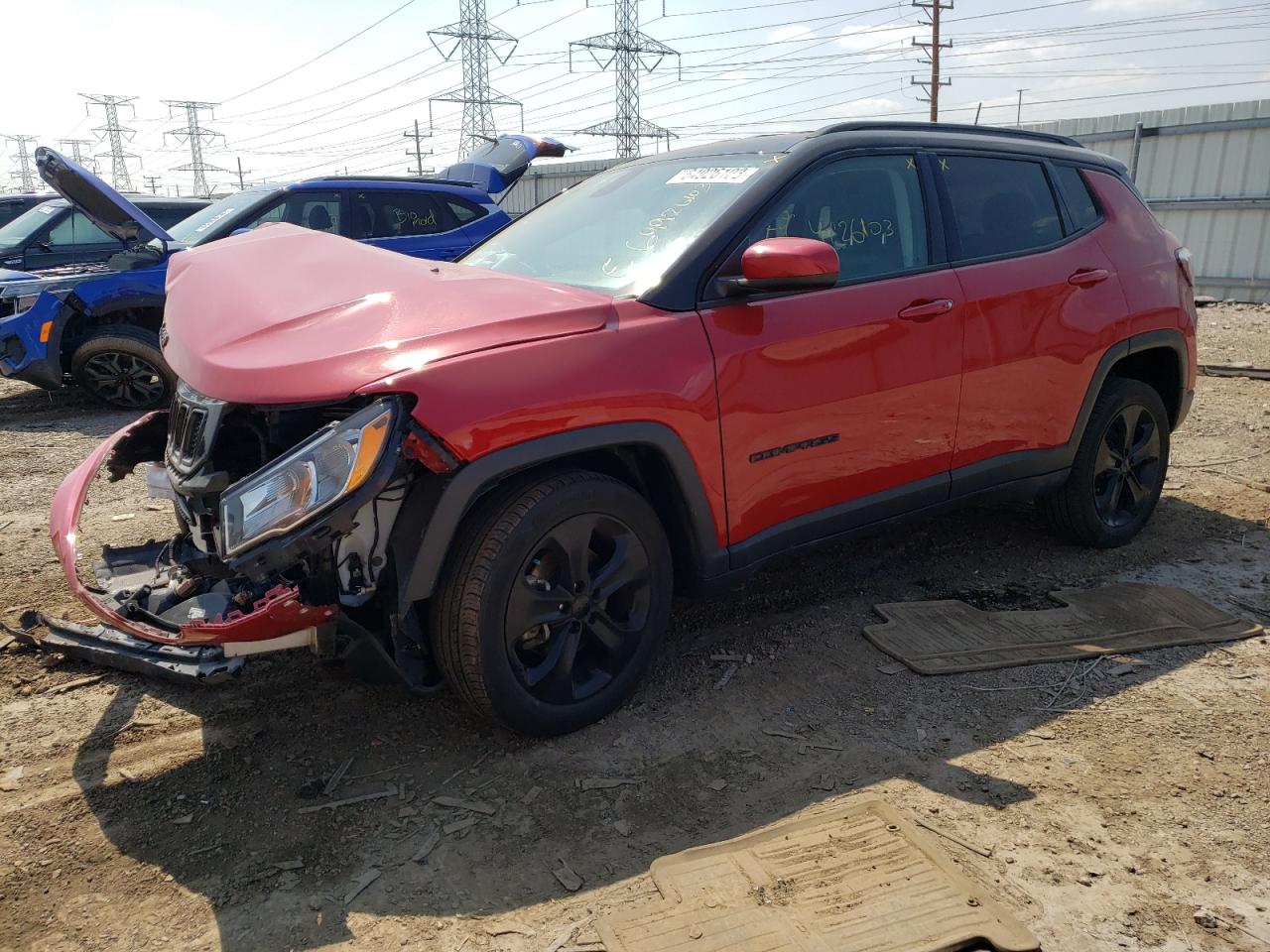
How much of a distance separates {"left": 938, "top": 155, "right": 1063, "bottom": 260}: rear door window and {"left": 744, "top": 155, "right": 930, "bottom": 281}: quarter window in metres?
0.22

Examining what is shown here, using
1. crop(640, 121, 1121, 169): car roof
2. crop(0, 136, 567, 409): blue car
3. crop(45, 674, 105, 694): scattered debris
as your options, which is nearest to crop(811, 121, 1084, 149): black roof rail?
crop(640, 121, 1121, 169): car roof

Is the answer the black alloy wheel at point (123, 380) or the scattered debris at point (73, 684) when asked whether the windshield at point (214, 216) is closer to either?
the black alloy wheel at point (123, 380)

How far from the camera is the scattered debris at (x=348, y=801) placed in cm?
264

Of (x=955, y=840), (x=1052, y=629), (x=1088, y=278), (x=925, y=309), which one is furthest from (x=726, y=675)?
(x=1088, y=278)

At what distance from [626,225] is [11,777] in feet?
8.48

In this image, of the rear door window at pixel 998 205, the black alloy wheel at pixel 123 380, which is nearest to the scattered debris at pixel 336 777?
the rear door window at pixel 998 205

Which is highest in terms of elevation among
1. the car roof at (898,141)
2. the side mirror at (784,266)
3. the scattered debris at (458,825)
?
the car roof at (898,141)

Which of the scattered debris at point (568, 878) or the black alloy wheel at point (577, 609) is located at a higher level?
the black alloy wheel at point (577, 609)

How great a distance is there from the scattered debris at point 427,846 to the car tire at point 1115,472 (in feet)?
10.2

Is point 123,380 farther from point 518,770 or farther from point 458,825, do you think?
point 458,825

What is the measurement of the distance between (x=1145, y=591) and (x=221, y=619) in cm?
359

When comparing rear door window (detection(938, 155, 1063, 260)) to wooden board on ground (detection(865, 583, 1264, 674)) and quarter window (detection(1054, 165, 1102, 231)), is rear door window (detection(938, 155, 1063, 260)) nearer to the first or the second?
quarter window (detection(1054, 165, 1102, 231))

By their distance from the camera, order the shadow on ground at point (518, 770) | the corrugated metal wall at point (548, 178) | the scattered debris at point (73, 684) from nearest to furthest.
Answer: the shadow on ground at point (518, 770) → the scattered debris at point (73, 684) → the corrugated metal wall at point (548, 178)

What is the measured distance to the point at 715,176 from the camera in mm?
3395
